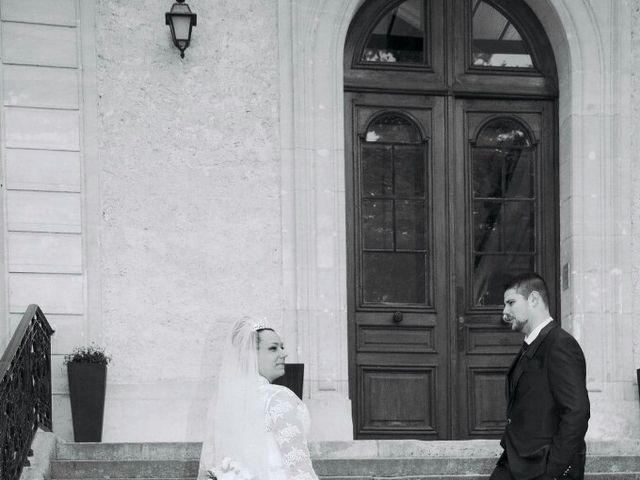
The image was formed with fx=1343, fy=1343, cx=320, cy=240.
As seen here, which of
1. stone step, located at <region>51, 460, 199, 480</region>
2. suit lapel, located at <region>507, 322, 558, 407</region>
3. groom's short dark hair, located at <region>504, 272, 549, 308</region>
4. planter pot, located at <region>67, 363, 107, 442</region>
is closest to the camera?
suit lapel, located at <region>507, 322, 558, 407</region>

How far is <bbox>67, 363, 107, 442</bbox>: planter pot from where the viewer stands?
9.30 meters

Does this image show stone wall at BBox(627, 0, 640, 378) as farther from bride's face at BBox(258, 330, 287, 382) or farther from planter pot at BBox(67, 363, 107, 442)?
bride's face at BBox(258, 330, 287, 382)

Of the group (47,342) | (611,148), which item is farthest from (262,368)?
(611,148)

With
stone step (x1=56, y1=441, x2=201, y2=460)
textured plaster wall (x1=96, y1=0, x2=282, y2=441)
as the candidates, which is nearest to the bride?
stone step (x1=56, y1=441, x2=201, y2=460)

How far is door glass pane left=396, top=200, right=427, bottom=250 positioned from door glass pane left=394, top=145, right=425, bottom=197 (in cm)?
9

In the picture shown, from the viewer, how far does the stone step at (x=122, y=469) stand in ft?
26.9

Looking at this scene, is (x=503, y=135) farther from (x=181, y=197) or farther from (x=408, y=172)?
(x=181, y=197)

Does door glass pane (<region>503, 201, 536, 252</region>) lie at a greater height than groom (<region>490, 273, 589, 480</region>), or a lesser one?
greater

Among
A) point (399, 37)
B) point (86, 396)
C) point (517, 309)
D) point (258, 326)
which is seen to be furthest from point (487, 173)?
point (258, 326)

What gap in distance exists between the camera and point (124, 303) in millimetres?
9820

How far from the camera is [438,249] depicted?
1054 cm

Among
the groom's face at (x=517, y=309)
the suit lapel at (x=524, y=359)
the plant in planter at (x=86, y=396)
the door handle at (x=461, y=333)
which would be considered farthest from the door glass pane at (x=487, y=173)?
the suit lapel at (x=524, y=359)

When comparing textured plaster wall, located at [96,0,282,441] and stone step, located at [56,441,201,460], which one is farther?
textured plaster wall, located at [96,0,282,441]

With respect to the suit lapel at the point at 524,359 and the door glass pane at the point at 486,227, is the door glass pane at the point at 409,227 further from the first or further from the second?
the suit lapel at the point at 524,359
